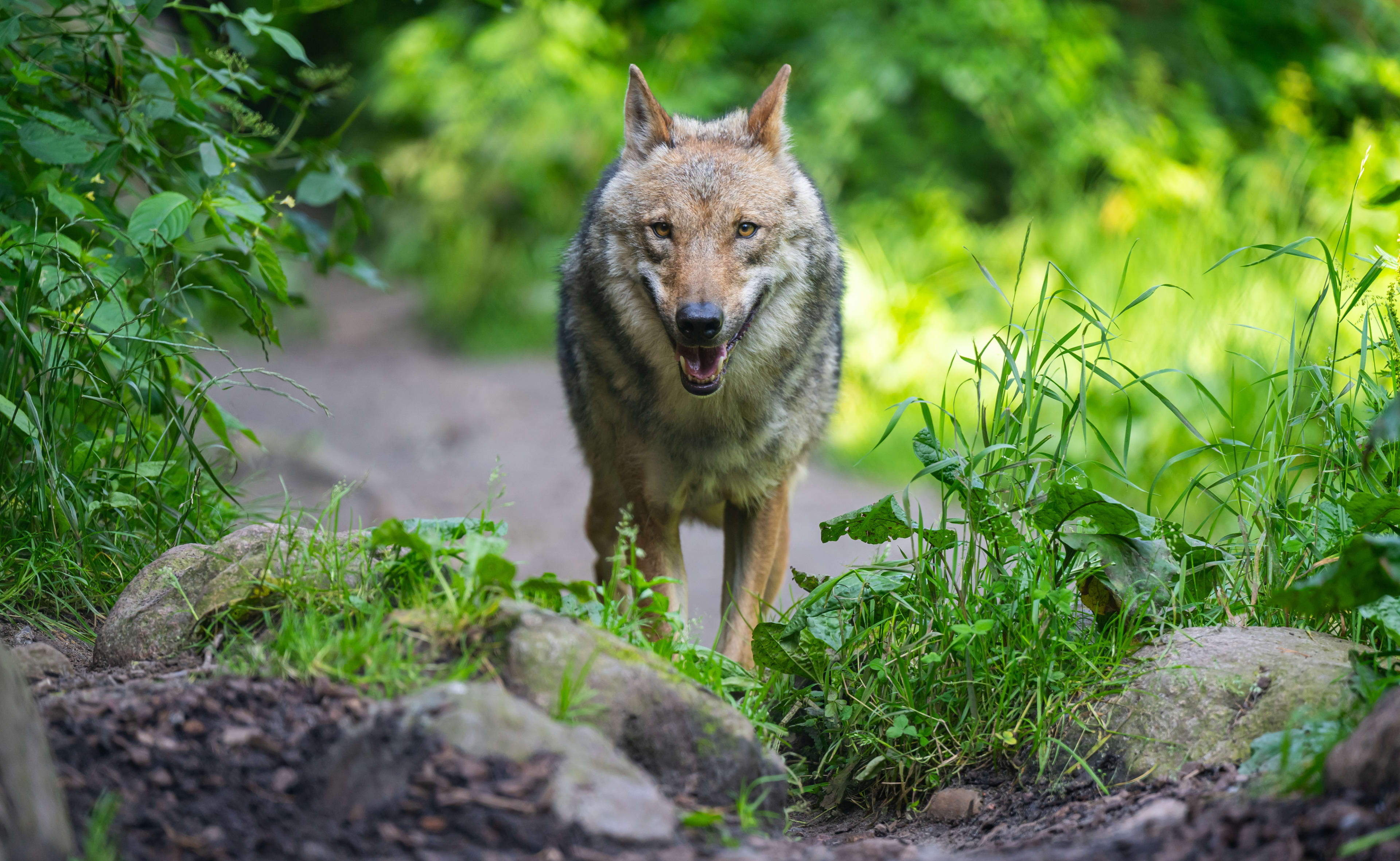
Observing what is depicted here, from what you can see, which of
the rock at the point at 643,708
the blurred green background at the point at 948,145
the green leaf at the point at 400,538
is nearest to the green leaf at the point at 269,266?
the green leaf at the point at 400,538

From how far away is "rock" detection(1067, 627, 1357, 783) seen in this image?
2.35 metres

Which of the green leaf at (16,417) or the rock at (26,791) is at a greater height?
the green leaf at (16,417)

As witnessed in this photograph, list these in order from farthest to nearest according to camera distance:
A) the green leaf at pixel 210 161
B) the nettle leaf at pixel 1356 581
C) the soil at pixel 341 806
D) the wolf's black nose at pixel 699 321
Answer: the wolf's black nose at pixel 699 321, the green leaf at pixel 210 161, the nettle leaf at pixel 1356 581, the soil at pixel 341 806

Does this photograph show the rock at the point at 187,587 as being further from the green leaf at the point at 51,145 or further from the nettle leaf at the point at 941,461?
the nettle leaf at the point at 941,461

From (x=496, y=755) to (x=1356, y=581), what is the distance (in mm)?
1763

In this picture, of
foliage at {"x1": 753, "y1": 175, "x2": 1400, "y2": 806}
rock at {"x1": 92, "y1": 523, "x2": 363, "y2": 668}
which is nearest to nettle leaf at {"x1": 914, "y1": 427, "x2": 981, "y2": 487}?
foliage at {"x1": 753, "y1": 175, "x2": 1400, "y2": 806}

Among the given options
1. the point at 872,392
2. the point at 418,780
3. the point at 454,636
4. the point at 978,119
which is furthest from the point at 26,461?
the point at 978,119

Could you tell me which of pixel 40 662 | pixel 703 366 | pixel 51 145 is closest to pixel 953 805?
pixel 703 366

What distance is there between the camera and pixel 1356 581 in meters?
2.16

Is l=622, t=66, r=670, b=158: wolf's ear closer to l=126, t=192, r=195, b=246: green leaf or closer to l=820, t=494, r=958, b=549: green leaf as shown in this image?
l=126, t=192, r=195, b=246: green leaf

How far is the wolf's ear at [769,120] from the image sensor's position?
4055 millimetres

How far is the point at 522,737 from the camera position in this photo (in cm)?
189

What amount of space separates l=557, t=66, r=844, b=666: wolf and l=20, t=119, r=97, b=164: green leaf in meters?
1.65

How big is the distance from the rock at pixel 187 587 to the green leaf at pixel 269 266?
91 centimetres
